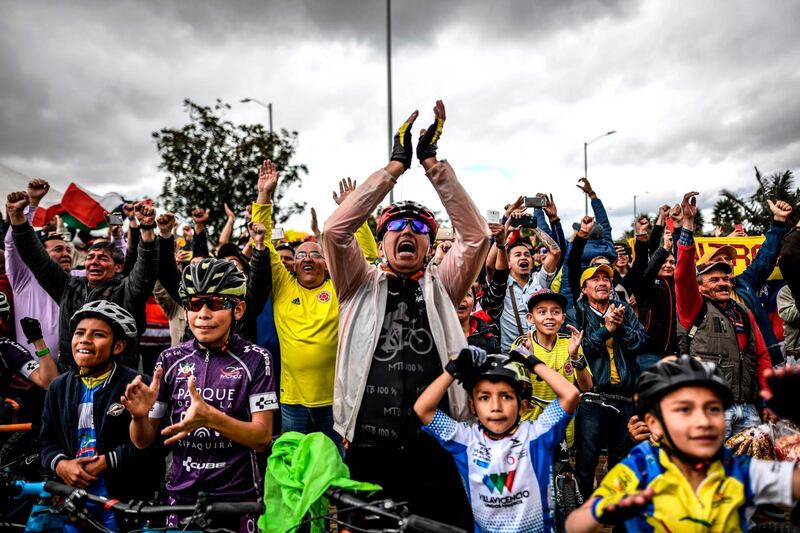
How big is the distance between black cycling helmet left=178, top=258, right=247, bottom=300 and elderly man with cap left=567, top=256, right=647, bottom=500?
2955 millimetres

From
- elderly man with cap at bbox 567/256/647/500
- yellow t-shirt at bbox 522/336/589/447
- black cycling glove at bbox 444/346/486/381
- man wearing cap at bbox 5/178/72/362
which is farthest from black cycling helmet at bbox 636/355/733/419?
man wearing cap at bbox 5/178/72/362

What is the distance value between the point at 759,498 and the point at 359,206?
228 cm

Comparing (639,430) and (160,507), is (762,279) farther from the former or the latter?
(160,507)

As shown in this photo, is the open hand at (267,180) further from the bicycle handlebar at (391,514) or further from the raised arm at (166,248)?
the bicycle handlebar at (391,514)

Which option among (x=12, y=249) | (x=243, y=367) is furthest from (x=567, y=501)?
(x=12, y=249)

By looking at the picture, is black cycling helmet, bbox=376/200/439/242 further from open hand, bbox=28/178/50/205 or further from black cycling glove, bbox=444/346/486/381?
open hand, bbox=28/178/50/205

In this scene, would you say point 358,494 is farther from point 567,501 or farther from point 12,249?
point 12,249

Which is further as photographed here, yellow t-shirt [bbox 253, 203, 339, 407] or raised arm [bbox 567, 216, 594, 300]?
raised arm [bbox 567, 216, 594, 300]

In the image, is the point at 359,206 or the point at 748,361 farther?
the point at 748,361

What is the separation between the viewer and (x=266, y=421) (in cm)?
273

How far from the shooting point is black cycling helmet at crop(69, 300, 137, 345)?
3.01 metres

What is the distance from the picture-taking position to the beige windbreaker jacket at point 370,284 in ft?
9.46

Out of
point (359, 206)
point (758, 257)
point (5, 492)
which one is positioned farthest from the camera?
point (758, 257)

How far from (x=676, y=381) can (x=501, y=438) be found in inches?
38.7
